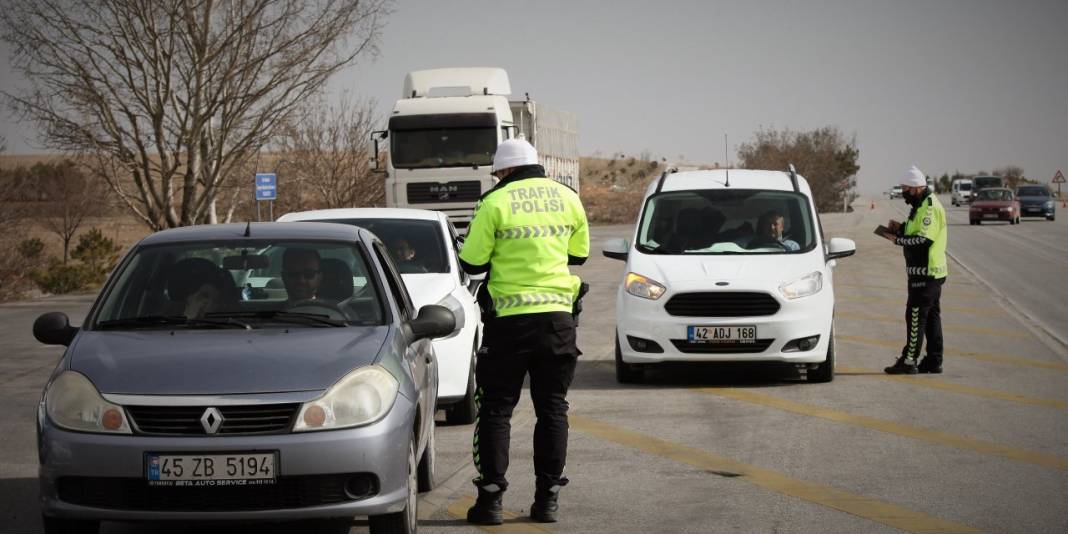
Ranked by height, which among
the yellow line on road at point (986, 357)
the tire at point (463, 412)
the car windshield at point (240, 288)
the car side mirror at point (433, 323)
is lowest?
the yellow line on road at point (986, 357)

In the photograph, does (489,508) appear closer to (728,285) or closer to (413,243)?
(413,243)

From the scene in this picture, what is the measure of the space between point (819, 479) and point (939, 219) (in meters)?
5.92

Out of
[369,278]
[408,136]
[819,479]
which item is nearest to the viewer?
[369,278]

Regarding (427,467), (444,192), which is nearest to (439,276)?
(427,467)

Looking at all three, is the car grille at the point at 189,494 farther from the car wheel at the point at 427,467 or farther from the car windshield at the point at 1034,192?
the car windshield at the point at 1034,192

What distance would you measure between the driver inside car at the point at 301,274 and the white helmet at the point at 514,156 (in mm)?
1057

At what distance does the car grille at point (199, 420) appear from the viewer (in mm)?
5801

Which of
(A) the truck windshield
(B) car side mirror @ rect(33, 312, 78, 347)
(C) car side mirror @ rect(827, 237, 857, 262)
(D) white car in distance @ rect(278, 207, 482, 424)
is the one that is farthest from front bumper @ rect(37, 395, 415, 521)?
(A) the truck windshield

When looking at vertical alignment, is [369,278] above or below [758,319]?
above

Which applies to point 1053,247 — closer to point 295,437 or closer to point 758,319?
point 758,319

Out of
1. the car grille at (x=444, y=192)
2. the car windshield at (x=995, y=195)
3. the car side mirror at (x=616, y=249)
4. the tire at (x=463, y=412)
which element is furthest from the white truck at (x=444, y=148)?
the car windshield at (x=995, y=195)

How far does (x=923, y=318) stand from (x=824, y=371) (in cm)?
128

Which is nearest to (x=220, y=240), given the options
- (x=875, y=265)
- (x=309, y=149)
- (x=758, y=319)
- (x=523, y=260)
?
(x=523, y=260)

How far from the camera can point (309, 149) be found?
4391cm
